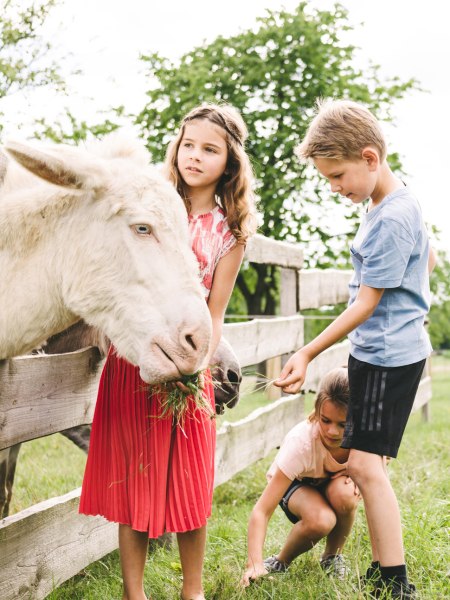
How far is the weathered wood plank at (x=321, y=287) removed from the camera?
20.1ft

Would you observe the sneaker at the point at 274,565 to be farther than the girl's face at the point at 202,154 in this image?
Yes

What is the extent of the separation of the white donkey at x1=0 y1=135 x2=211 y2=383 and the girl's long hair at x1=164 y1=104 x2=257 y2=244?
0.48 m

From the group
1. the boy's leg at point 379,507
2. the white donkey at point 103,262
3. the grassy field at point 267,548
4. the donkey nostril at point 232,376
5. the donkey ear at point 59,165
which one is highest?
the donkey ear at point 59,165

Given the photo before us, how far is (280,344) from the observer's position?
5426 mm

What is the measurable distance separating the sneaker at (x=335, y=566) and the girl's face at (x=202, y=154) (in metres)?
1.78

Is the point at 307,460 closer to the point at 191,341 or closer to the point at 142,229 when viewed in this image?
the point at 191,341

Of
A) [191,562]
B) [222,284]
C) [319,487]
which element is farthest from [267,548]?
[222,284]

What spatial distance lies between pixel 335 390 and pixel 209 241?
0.96 m

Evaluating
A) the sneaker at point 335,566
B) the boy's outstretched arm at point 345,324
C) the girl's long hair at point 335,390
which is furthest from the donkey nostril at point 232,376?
the sneaker at point 335,566

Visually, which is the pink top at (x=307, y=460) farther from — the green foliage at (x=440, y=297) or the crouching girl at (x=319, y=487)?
the green foliage at (x=440, y=297)

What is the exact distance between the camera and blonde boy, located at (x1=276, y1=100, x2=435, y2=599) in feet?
9.75

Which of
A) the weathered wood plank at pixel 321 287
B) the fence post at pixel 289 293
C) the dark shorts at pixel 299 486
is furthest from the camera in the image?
the weathered wood plank at pixel 321 287

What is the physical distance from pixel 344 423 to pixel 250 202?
3.67ft

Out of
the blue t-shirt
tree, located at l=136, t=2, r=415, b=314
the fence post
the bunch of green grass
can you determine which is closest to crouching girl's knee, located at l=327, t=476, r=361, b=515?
the blue t-shirt
